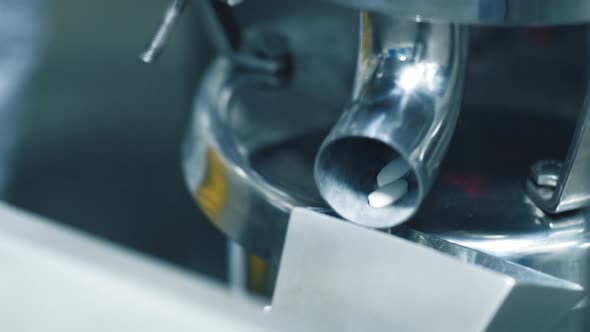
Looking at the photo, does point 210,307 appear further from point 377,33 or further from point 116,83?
point 116,83

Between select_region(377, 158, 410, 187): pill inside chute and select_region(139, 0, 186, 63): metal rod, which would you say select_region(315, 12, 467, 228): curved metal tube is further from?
select_region(139, 0, 186, 63): metal rod

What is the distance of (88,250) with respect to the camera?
31 centimetres

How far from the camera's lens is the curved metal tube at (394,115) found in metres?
0.34

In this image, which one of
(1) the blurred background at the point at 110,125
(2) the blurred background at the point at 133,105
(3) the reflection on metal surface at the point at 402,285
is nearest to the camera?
(3) the reflection on metal surface at the point at 402,285

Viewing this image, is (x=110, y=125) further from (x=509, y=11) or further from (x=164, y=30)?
(x=509, y=11)

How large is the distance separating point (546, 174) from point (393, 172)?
0.28 ft

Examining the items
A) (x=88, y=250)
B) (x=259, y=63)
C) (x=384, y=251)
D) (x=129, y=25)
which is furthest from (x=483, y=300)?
(x=129, y=25)

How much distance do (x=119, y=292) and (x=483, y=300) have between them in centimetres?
→ 14

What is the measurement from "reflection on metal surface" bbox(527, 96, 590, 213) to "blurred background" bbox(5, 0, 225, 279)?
0.42 m

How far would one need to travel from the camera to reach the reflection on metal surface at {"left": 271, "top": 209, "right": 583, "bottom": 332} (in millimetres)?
296

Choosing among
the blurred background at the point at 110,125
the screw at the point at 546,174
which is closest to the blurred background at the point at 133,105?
the blurred background at the point at 110,125

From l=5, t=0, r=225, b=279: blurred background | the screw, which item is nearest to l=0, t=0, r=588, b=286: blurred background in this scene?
l=5, t=0, r=225, b=279: blurred background

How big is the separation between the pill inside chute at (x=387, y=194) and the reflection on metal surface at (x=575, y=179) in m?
0.07

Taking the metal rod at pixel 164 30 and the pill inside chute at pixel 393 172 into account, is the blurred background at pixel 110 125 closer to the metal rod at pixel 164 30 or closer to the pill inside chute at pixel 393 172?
Answer: the metal rod at pixel 164 30
